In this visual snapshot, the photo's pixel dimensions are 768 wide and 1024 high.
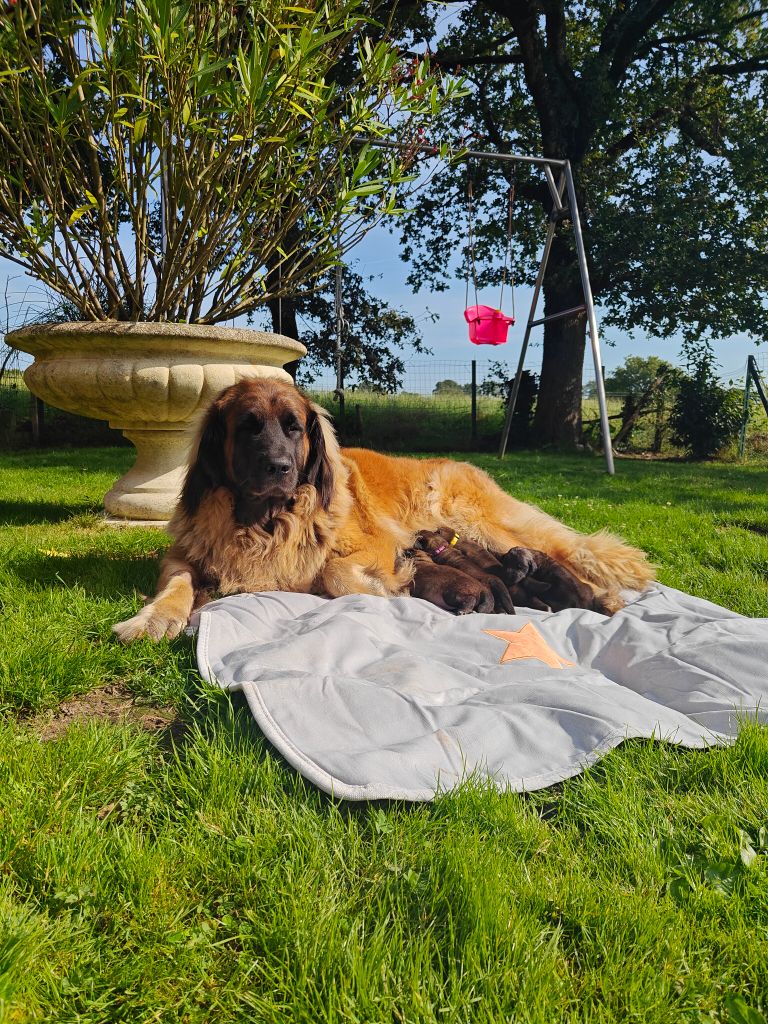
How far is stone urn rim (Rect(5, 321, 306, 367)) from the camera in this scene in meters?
4.19

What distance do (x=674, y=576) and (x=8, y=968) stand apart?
3.51m

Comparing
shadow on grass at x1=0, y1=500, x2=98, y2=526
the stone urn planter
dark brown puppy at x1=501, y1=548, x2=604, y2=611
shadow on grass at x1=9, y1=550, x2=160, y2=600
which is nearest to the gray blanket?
dark brown puppy at x1=501, y1=548, x2=604, y2=611

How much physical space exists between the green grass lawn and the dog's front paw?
317 mm

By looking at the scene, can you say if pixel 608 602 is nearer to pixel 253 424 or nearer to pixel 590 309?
pixel 253 424

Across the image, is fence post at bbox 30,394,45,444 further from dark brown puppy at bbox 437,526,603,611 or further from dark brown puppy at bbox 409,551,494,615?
dark brown puppy at bbox 409,551,494,615

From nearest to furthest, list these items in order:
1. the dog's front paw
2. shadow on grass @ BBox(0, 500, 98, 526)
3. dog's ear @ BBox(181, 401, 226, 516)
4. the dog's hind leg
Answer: the dog's front paw
dog's ear @ BBox(181, 401, 226, 516)
the dog's hind leg
shadow on grass @ BBox(0, 500, 98, 526)

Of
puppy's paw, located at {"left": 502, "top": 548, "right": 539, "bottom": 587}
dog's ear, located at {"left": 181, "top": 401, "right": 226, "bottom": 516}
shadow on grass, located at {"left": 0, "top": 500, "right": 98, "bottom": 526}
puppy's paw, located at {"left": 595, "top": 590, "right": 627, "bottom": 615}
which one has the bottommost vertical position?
puppy's paw, located at {"left": 595, "top": 590, "right": 627, "bottom": 615}

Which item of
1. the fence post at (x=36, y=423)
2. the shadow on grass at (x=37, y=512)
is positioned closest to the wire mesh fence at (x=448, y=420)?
the fence post at (x=36, y=423)

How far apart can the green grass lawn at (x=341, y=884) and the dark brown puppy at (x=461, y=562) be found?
56.0 inches

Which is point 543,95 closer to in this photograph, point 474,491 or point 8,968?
point 474,491

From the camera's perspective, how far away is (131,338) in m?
4.22

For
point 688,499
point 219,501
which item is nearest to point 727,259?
point 688,499

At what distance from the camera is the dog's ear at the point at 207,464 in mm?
3006

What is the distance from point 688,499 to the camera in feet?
21.3
